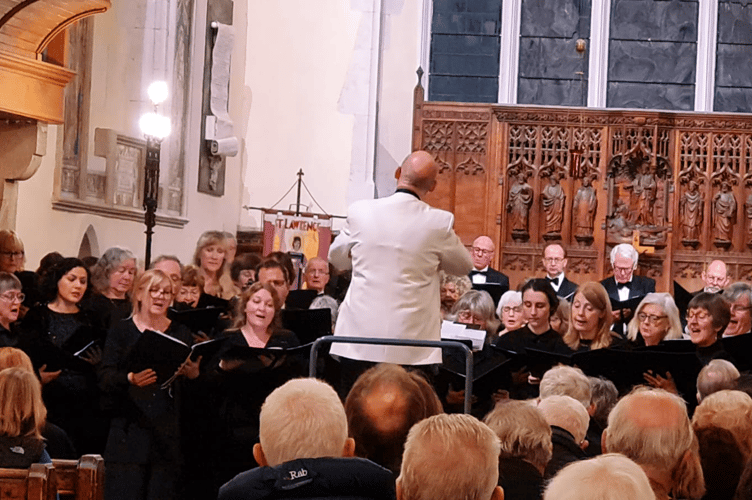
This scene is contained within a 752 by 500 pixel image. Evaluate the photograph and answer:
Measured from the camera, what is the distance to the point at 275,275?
7.61 meters

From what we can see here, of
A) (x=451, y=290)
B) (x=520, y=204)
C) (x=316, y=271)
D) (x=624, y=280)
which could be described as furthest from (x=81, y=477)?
(x=520, y=204)

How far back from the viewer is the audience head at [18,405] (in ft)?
14.4

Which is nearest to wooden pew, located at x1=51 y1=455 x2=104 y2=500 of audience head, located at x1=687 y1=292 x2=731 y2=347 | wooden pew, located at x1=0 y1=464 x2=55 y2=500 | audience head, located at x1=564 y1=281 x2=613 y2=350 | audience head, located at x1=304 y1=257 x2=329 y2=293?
wooden pew, located at x1=0 y1=464 x2=55 y2=500

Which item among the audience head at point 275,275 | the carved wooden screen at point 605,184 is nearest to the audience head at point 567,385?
the audience head at point 275,275

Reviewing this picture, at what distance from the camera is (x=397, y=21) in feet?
52.3

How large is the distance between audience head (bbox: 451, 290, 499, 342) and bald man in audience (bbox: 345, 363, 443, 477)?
10.4ft

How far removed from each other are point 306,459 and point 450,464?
499mm

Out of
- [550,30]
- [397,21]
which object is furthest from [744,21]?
[397,21]

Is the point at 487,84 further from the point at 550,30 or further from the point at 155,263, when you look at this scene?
the point at 155,263

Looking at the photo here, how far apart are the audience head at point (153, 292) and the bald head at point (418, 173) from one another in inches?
51.5

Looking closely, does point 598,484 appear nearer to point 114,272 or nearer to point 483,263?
point 114,272

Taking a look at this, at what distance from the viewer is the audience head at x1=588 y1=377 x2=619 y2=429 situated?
5.26 m

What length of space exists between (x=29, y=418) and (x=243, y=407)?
2004 mm

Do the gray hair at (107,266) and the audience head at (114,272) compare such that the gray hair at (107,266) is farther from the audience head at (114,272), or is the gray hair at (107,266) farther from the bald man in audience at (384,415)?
the bald man in audience at (384,415)
